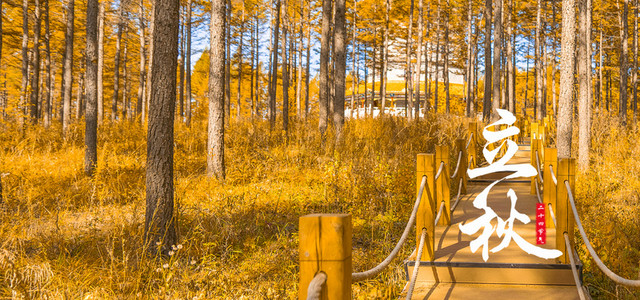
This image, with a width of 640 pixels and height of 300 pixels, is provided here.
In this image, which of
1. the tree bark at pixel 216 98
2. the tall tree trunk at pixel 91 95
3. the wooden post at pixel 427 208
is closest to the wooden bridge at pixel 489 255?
the wooden post at pixel 427 208

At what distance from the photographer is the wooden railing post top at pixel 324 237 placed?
2.05 meters

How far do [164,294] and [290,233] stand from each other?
2984mm

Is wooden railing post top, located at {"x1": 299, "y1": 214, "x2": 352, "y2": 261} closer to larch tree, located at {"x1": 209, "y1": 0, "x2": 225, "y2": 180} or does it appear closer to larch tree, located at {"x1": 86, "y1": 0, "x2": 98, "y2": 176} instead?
larch tree, located at {"x1": 209, "y1": 0, "x2": 225, "y2": 180}

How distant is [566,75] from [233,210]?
28.1ft

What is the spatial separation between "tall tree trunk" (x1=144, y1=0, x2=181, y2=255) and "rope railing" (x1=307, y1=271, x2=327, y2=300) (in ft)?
13.9

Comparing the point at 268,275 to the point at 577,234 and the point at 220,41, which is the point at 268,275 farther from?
the point at 220,41

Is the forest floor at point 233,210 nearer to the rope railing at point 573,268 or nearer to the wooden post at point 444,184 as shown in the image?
the rope railing at point 573,268

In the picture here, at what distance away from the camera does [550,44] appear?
157 feet

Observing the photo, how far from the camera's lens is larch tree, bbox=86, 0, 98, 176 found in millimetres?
10688

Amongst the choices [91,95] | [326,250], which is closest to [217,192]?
[91,95]

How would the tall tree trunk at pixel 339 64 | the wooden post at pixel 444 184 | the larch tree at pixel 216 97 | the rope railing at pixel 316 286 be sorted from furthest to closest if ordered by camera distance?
the tall tree trunk at pixel 339 64
the larch tree at pixel 216 97
the wooden post at pixel 444 184
the rope railing at pixel 316 286

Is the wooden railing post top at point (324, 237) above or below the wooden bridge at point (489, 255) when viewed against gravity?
above

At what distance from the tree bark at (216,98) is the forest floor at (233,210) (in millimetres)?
379

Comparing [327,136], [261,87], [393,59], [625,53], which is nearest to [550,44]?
[393,59]
